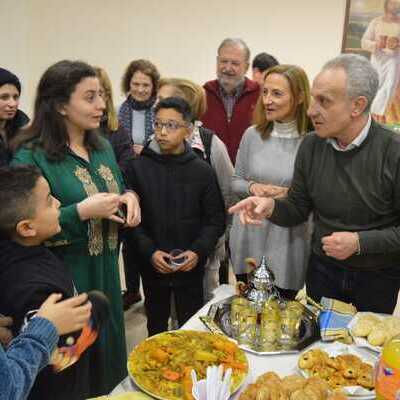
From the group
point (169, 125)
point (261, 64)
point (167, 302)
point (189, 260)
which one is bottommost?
point (167, 302)

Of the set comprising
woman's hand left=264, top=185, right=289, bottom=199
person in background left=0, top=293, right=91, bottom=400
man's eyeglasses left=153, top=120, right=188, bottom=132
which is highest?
man's eyeglasses left=153, top=120, right=188, bottom=132

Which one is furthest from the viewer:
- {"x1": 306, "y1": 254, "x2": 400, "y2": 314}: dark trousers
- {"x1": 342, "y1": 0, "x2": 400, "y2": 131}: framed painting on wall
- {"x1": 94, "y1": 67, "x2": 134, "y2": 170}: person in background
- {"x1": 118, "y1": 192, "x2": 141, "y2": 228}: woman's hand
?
{"x1": 342, "y1": 0, "x2": 400, "y2": 131}: framed painting on wall

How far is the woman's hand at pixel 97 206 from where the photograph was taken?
5.24ft

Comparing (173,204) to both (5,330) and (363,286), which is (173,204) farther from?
(5,330)

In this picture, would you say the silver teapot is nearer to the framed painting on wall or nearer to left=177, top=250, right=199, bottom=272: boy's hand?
left=177, top=250, right=199, bottom=272: boy's hand

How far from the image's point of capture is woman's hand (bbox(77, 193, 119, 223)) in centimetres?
160

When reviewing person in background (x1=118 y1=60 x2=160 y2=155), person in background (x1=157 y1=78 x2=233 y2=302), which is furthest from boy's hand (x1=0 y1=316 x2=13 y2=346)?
person in background (x1=118 y1=60 x2=160 y2=155)

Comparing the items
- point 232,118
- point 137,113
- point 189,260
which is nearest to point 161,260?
point 189,260

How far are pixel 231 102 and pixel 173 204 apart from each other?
1.25m

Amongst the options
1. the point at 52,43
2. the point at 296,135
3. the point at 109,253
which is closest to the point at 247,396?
the point at 109,253

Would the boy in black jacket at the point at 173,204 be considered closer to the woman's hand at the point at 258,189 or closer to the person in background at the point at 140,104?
the woman's hand at the point at 258,189

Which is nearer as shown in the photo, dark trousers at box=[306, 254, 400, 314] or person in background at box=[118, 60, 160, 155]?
dark trousers at box=[306, 254, 400, 314]

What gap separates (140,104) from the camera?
10.6 feet

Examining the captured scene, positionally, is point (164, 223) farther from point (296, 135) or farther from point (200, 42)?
point (200, 42)
